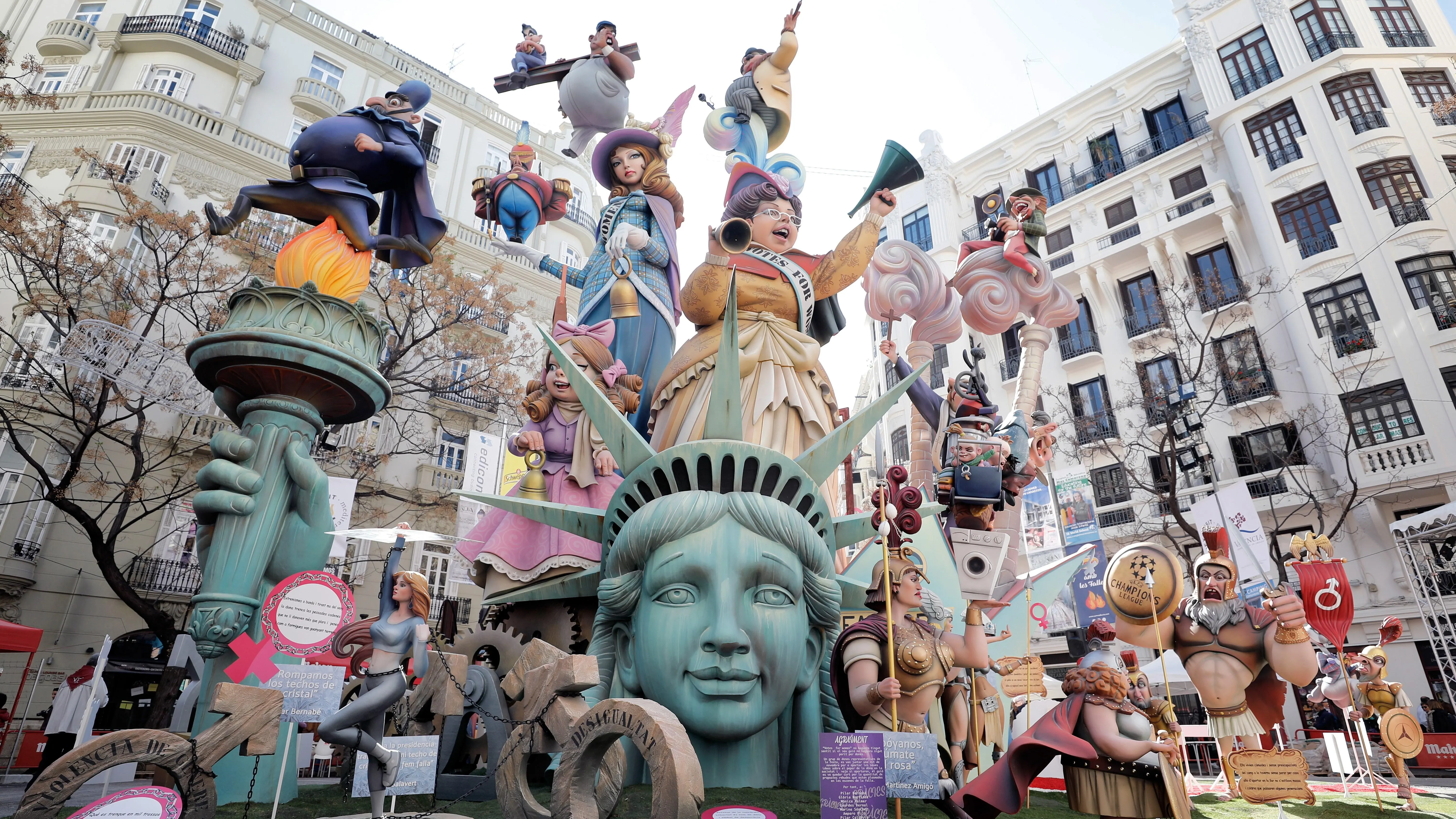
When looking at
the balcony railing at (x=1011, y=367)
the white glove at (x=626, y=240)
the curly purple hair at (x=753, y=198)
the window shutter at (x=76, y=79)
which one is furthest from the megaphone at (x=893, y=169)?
the window shutter at (x=76, y=79)

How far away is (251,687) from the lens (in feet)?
10.3

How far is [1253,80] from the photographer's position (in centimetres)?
2136

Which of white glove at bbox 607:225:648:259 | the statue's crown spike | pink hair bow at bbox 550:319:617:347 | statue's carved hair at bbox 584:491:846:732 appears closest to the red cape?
statue's carved hair at bbox 584:491:846:732

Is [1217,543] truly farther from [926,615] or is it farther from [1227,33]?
[1227,33]

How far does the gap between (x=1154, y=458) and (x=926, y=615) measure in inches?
737

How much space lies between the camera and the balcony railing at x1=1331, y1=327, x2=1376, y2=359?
17.5 metres

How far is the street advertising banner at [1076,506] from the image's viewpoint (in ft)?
57.1

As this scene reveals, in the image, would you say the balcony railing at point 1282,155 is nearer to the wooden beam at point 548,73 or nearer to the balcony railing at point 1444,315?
the balcony railing at point 1444,315

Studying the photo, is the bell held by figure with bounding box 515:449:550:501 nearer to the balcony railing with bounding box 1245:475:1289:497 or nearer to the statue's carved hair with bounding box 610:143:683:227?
the statue's carved hair with bounding box 610:143:683:227

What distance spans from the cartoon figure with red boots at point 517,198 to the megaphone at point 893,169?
10.5 ft

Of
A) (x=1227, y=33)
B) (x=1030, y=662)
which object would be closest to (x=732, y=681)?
(x=1030, y=662)

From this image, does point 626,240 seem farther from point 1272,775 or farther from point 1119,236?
point 1119,236

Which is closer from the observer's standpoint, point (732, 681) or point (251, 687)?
point (251, 687)

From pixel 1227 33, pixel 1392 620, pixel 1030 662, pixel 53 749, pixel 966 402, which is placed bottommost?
pixel 53 749
